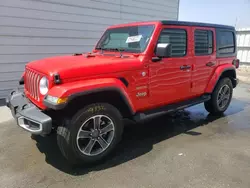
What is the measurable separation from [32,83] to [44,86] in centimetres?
51

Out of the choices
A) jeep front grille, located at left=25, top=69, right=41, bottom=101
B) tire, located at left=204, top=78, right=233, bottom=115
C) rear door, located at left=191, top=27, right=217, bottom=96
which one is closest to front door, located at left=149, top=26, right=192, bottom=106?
rear door, located at left=191, top=27, right=217, bottom=96

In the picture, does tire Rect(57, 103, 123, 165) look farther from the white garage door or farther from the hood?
the white garage door

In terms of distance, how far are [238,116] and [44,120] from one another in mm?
4342

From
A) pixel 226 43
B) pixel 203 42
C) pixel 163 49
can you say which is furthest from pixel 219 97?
pixel 163 49

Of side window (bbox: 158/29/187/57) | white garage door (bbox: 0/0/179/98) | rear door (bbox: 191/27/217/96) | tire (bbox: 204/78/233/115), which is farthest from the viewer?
white garage door (bbox: 0/0/179/98)

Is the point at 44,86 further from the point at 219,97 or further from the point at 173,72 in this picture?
the point at 219,97

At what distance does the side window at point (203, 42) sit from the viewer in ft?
13.5

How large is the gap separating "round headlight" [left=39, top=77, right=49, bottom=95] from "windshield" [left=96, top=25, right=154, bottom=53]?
144cm

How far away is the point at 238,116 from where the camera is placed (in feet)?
16.5

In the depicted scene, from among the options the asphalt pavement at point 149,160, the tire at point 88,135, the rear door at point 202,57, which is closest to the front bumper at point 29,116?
the tire at point 88,135

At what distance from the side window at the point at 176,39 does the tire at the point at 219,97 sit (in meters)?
1.46

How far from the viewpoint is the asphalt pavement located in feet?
8.64

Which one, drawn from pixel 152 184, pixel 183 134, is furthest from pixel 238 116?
pixel 152 184

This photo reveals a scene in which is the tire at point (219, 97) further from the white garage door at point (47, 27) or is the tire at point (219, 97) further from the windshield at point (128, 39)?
the white garage door at point (47, 27)
